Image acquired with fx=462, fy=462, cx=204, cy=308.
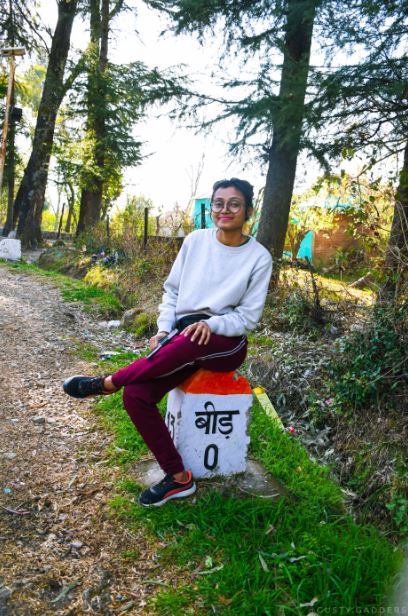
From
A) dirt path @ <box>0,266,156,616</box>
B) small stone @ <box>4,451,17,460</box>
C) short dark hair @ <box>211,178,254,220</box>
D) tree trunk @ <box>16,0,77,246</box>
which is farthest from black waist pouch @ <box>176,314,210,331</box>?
tree trunk @ <box>16,0,77,246</box>

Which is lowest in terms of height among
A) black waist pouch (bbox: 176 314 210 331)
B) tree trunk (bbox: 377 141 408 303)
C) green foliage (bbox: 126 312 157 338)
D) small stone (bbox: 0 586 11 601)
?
small stone (bbox: 0 586 11 601)

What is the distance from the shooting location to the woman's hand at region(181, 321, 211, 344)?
2.43 m

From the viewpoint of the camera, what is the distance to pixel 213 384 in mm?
2660

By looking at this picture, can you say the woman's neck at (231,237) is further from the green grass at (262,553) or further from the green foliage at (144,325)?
the green foliage at (144,325)

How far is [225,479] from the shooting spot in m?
2.74

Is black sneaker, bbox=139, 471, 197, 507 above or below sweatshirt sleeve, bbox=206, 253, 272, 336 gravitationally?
below

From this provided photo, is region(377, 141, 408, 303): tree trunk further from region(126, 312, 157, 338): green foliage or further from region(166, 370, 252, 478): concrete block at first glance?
region(126, 312, 157, 338): green foliage

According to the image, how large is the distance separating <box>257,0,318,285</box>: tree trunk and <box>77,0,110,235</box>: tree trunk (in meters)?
8.14

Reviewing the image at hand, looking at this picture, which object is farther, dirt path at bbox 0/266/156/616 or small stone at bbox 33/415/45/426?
small stone at bbox 33/415/45/426

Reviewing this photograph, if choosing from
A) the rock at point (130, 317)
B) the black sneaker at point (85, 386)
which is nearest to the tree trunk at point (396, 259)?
the black sneaker at point (85, 386)

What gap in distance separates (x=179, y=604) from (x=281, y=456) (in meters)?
1.45

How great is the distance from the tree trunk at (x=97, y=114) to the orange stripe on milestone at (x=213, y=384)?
1152 centimetres

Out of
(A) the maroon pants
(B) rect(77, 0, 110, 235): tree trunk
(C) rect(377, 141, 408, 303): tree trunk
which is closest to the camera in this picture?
(A) the maroon pants

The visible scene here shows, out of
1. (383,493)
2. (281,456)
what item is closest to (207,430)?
(281,456)
